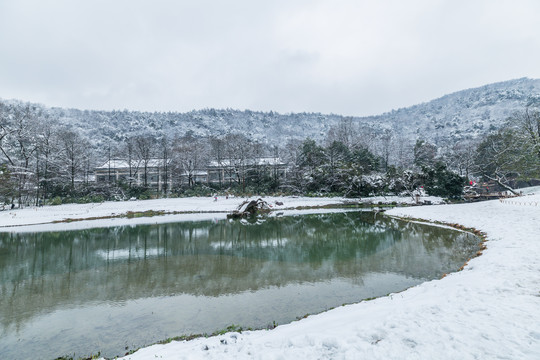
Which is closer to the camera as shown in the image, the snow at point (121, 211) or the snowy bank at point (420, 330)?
the snowy bank at point (420, 330)

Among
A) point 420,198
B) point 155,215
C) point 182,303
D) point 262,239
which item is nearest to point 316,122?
point 420,198

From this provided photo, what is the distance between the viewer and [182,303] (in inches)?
259

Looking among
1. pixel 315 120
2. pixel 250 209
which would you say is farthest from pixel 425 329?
pixel 315 120

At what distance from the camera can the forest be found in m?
26.8

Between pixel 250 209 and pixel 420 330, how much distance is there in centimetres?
2425

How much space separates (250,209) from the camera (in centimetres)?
2747

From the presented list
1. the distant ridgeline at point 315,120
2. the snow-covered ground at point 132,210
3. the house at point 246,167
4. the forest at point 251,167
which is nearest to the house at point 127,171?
the forest at point 251,167

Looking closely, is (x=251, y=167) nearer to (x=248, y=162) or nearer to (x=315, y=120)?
(x=248, y=162)

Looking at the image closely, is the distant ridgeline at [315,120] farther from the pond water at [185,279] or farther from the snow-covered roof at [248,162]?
the pond water at [185,279]

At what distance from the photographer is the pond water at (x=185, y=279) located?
5402 mm

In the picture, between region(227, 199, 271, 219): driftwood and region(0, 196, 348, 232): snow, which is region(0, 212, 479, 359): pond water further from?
region(227, 199, 271, 219): driftwood

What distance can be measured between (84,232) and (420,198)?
34.5 metres

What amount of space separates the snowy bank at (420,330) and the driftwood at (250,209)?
20.5m

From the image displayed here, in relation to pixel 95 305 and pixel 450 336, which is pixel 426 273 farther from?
pixel 95 305
